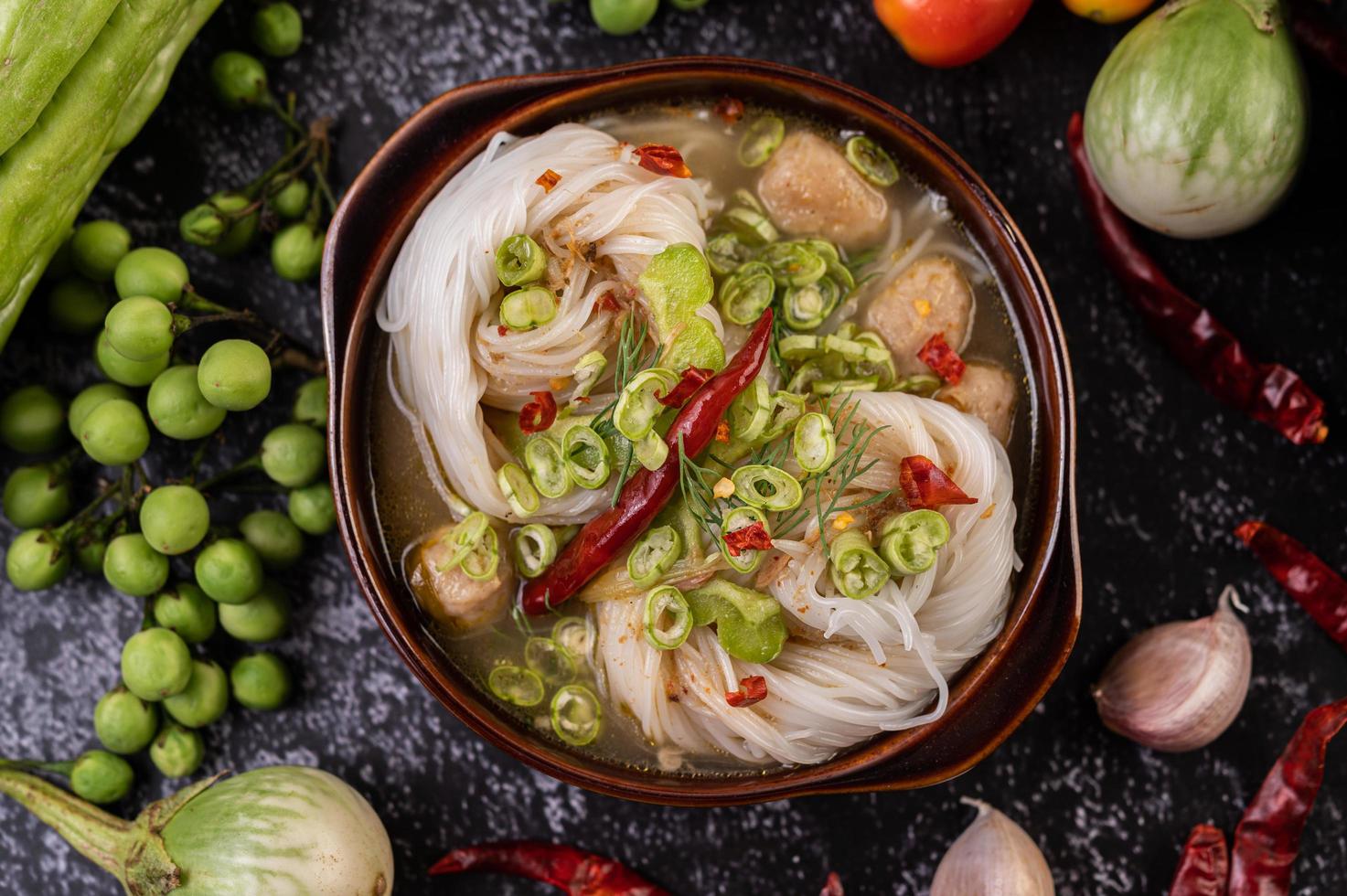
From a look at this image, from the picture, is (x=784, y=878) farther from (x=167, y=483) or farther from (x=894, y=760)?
(x=167, y=483)

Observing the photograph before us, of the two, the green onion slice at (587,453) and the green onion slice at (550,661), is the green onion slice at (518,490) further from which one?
the green onion slice at (550,661)

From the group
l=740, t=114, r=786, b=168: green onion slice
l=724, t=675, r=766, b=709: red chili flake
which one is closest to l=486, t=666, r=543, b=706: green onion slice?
l=724, t=675, r=766, b=709: red chili flake

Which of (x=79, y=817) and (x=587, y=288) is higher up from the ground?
(x=587, y=288)

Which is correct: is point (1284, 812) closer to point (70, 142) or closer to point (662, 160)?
point (662, 160)

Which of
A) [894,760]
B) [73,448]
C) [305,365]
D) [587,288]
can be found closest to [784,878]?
[894,760]

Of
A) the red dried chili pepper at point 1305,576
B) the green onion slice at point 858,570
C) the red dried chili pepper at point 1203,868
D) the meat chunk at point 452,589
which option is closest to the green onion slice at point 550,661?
the meat chunk at point 452,589

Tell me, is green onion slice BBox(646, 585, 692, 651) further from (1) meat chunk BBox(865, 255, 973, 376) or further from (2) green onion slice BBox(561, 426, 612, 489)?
(1) meat chunk BBox(865, 255, 973, 376)
